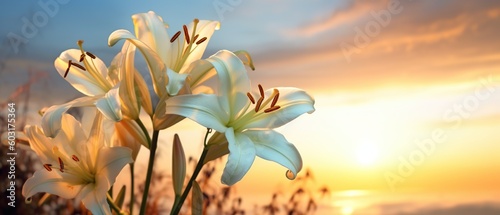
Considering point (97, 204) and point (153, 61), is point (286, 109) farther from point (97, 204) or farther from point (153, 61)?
point (97, 204)

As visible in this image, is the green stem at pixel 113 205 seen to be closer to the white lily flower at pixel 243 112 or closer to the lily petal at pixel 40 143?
the lily petal at pixel 40 143

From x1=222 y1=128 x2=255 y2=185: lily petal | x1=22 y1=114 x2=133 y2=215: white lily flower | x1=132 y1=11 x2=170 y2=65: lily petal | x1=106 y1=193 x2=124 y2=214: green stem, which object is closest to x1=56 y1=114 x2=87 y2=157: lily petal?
x1=22 y1=114 x2=133 y2=215: white lily flower

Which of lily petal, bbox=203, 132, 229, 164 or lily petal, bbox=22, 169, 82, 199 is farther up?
lily petal, bbox=203, 132, 229, 164

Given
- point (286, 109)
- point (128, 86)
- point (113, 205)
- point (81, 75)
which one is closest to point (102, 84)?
point (81, 75)

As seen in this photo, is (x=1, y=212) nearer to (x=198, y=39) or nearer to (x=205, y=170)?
(x=205, y=170)

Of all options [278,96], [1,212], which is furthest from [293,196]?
[278,96]

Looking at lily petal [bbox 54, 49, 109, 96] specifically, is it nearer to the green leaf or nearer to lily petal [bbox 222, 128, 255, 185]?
the green leaf
